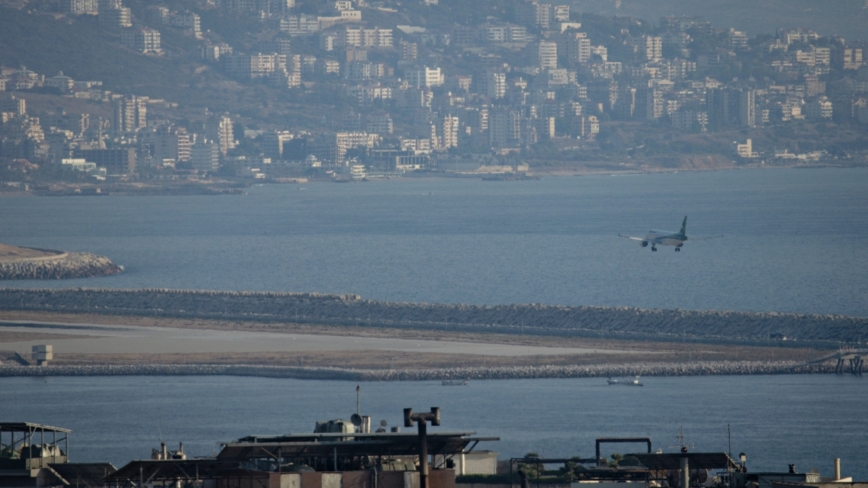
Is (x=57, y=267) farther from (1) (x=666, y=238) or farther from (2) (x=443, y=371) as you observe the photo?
(2) (x=443, y=371)

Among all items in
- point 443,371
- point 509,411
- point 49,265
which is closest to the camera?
point 509,411

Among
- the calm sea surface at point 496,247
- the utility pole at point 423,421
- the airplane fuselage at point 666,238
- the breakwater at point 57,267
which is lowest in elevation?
the calm sea surface at point 496,247

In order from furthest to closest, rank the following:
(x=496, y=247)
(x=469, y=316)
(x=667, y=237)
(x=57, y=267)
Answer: (x=496, y=247), (x=57, y=267), (x=667, y=237), (x=469, y=316)

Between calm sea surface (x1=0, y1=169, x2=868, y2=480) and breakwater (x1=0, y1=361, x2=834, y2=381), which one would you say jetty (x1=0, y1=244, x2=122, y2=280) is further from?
breakwater (x1=0, y1=361, x2=834, y2=381)

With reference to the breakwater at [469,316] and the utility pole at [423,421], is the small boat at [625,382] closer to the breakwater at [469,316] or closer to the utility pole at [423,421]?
the breakwater at [469,316]

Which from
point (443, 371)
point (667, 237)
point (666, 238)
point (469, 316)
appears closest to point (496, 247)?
point (666, 238)

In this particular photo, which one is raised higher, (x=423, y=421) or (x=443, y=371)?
(x=423, y=421)

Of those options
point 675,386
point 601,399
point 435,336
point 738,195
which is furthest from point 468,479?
point 738,195

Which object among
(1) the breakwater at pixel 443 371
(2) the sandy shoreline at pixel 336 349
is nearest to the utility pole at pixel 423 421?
(1) the breakwater at pixel 443 371
